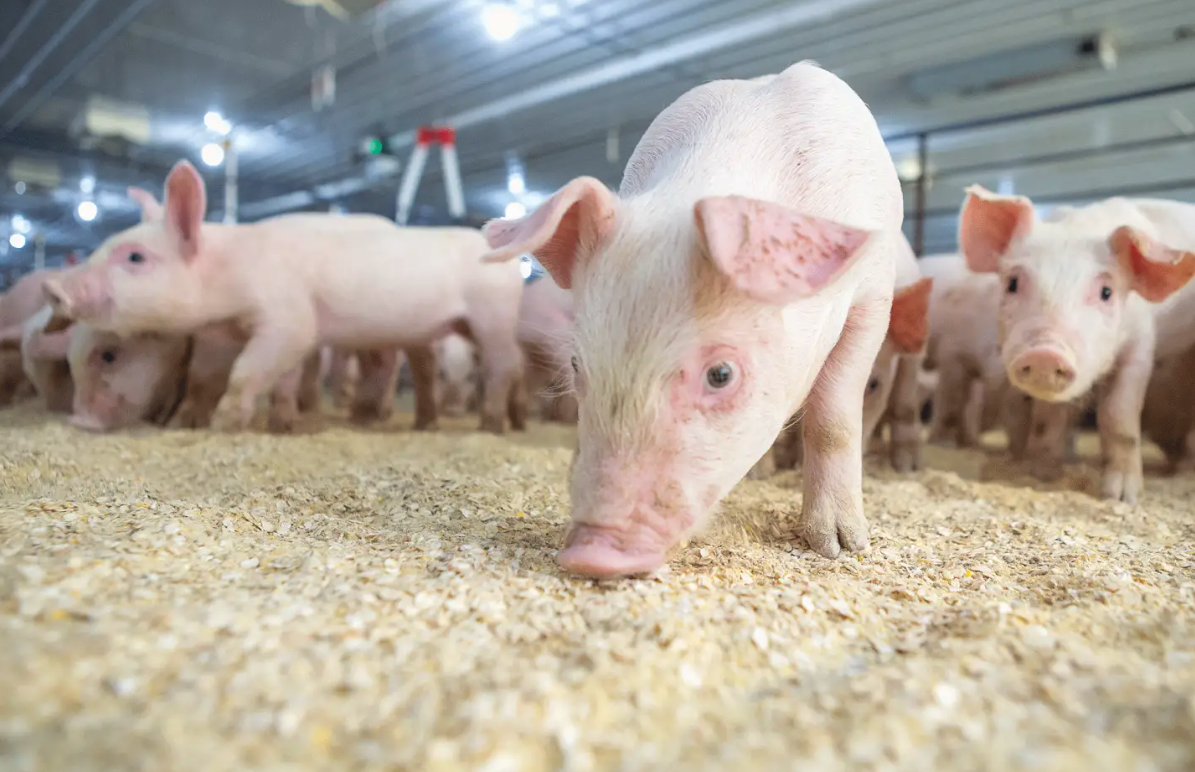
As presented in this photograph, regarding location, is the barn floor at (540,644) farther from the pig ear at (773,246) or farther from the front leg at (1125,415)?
the front leg at (1125,415)

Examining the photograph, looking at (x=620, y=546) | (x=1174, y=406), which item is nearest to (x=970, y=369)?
(x=1174, y=406)

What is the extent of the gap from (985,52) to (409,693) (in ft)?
24.9

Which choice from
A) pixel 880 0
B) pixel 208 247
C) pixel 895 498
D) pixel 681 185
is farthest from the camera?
pixel 880 0

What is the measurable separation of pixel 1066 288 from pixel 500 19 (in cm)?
499

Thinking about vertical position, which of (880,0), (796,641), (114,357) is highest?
(880,0)

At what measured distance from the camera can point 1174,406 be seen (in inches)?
164

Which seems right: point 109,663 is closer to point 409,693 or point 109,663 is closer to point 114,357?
point 409,693

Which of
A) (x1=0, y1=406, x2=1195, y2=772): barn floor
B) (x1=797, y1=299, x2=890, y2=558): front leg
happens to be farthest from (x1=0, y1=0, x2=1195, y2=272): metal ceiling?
(x1=0, y1=406, x2=1195, y2=772): barn floor

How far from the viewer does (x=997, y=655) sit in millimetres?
1299

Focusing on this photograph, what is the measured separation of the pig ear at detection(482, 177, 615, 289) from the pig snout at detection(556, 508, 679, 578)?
0.57 metres

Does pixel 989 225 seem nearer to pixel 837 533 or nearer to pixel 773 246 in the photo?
pixel 837 533

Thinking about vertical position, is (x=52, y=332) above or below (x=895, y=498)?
above

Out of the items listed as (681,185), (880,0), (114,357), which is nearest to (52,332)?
(114,357)

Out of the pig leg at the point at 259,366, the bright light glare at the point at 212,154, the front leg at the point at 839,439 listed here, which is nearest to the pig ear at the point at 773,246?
the front leg at the point at 839,439
